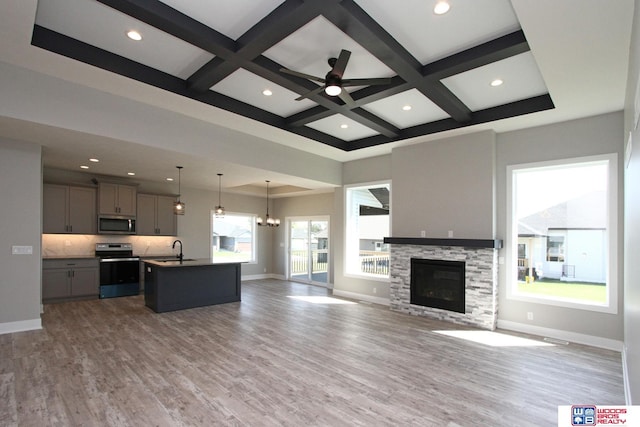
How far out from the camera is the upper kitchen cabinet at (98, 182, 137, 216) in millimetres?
7141

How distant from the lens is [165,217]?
8258 mm

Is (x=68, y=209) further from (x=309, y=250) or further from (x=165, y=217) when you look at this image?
(x=309, y=250)

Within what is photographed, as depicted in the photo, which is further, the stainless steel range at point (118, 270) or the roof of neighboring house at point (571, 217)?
the stainless steel range at point (118, 270)

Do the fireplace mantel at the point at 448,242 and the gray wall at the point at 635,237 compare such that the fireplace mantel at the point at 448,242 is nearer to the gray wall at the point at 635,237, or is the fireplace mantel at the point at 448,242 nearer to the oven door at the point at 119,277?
the gray wall at the point at 635,237

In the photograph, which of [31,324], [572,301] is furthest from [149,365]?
[572,301]

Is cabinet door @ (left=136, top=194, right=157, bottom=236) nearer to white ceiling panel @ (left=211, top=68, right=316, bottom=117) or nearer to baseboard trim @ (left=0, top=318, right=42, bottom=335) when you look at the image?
baseboard trim @ (left=0, top=318, right=42, bottom=335)

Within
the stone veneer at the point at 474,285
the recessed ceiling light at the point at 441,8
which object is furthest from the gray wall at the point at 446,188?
the recessed ceiling light at the point at 441,8

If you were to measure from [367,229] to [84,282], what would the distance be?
246 inches

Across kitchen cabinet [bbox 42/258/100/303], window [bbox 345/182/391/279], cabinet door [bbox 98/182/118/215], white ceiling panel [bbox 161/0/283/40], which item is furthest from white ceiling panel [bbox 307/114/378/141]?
kitchen cabinet [bbox 42/258/100/303]

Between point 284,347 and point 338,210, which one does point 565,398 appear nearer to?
point 284,347

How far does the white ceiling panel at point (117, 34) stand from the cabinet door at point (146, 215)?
487 centimetres

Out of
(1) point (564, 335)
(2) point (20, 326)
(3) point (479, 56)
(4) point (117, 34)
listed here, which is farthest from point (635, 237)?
(2) point (20, 326)

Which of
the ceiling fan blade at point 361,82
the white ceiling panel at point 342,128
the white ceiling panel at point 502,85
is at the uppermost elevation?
the white ceiling panel at point 502,85

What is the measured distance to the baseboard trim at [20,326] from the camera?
4609 mm
